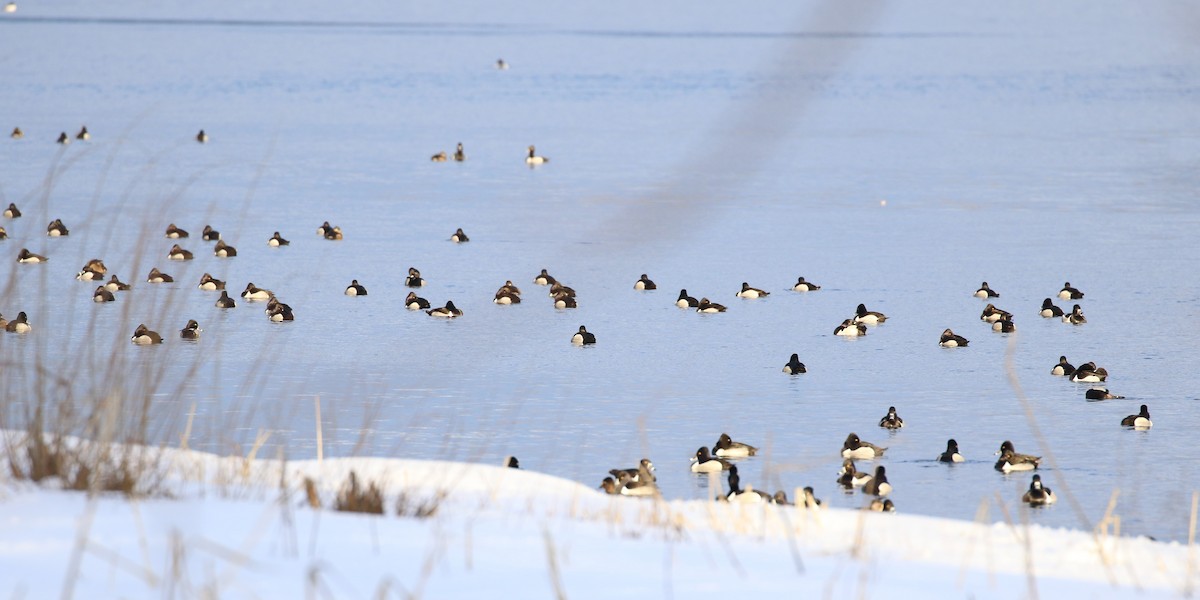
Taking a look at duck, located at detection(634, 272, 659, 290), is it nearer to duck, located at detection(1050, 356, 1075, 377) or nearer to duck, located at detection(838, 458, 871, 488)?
duck, located at detection(1050, 356, 1075, 377)

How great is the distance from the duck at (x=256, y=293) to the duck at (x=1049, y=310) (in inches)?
409

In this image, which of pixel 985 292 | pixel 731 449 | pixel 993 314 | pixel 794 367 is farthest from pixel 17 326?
pixel 985 292

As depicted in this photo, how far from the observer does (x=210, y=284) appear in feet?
80.3

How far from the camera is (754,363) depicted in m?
18.7

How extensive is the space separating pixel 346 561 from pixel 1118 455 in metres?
11.8

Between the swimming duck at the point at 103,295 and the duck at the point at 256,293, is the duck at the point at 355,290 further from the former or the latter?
the swimming duck at the point at 103,295

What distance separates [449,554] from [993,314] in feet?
57.3

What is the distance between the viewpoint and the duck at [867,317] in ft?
67.2

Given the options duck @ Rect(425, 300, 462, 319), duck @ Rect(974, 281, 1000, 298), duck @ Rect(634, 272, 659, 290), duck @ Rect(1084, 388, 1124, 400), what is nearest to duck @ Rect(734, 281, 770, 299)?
duck @ Rect(634, 272, 659, 290)

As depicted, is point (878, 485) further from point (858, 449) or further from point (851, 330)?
point (851, 330)

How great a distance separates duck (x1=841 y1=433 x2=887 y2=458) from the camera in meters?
14.1

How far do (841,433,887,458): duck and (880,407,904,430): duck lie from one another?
1.83ft

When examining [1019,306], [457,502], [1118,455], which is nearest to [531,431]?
[1118,455]

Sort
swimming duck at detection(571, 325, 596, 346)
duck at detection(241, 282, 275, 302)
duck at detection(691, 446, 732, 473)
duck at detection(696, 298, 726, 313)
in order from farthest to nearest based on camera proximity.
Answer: duck at detection(241, 282, 275, 302), duck at detection(696, 298, 726, 313), swimming duck at detection(571, 325, 596, 346), duck at detection(691, 446, 732, 473)
